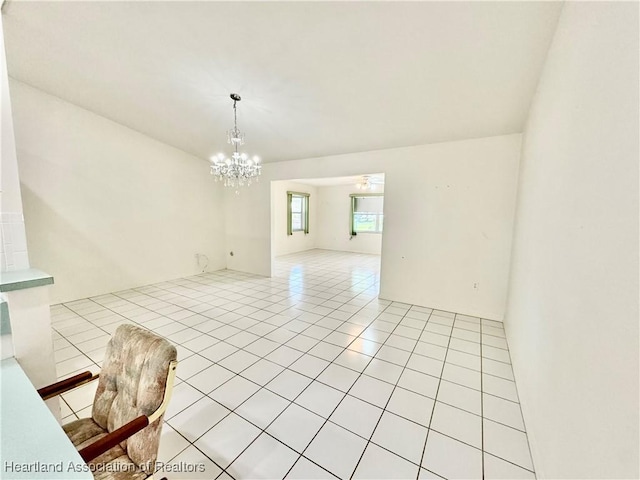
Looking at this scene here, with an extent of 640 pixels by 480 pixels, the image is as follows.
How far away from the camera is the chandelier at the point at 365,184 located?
6835 mm

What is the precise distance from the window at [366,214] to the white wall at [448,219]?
13.3 ft

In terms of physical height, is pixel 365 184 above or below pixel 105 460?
above

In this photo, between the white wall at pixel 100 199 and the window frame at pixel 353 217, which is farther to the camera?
the window frame at pixel 353 217

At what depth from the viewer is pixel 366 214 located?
838 cm

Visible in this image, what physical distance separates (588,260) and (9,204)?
2.78 metres

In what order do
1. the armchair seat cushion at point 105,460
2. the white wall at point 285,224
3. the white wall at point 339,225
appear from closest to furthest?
the armchair seat cushion at point 105,460 < the white wall at point 285,224 < the white wall at point 339,225

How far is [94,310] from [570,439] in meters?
4.87

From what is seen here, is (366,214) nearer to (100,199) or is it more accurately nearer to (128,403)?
(100,199)

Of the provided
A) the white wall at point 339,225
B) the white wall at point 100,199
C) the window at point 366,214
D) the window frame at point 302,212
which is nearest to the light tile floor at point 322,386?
the white wall at point 100,199

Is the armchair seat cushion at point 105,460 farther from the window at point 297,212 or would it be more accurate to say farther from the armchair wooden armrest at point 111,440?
the window at point 297,212

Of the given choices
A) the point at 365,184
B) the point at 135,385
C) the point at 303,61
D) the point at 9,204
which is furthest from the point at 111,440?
the point at 365,184

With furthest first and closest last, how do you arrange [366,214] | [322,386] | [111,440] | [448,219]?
[366,214], [448,219], [322,386], [111,440]

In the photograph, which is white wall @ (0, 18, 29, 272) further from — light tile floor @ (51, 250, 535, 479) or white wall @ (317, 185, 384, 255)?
white wall @ (317, 185, 384, 255)

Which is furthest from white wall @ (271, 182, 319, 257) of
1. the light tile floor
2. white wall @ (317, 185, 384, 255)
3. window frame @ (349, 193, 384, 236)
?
A: the light tile floor
